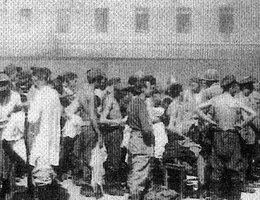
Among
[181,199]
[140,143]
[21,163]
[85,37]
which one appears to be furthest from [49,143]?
[85,37]

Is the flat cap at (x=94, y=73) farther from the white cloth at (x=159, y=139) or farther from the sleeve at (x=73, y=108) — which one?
the white cloth at (x=159, y=139)

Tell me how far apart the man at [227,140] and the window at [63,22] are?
468 centimetres

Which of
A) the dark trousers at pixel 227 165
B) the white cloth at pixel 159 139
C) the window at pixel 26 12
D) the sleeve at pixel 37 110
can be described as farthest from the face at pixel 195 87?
the window at pixel 26 12

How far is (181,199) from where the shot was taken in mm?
4777

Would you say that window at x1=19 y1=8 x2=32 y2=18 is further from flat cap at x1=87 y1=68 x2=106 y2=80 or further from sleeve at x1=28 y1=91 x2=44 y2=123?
sleeve at x1=28 y1=91 x2=44 y2=123

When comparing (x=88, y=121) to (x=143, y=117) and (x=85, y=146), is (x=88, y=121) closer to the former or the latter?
(x=85, y=146)

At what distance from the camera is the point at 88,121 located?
4.71 m

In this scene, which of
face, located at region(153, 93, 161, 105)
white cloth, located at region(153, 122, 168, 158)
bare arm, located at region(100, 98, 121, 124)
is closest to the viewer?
white cloth, located at region(153, 122, 168, 158)

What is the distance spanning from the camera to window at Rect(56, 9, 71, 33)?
873 cm

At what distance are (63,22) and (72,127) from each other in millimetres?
4044

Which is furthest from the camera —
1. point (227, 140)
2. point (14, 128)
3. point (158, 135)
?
point (158, 135)

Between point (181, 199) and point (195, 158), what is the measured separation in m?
0.44

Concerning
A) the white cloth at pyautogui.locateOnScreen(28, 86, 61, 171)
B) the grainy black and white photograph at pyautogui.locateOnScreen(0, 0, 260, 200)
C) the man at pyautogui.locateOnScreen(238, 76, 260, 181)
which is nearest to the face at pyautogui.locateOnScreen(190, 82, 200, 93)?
the grainy black and white photograph at pyautogui.locateOnScreen(0, 0, 260, 200)

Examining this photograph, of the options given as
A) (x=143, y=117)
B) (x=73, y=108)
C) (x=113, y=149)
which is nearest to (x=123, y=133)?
(x=113, y=149)
